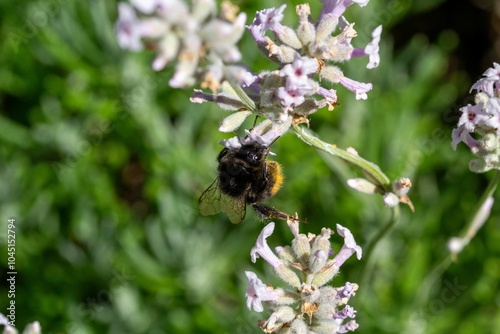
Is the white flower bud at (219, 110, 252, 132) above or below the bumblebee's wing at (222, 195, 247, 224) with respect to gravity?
below

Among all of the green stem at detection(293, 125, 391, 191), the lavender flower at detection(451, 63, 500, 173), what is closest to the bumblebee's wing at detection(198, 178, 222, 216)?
the green stem at detection(293, 125, 391, 191)

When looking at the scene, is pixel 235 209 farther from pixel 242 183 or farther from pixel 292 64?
pixel 292 64

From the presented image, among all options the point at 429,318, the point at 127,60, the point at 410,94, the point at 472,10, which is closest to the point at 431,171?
the point at 410,94

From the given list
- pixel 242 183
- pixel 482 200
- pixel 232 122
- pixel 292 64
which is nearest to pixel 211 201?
pixel 242 183

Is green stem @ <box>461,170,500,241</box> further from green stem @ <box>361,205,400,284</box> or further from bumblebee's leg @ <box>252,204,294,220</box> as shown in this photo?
bumblebee's leg @ <box>252,204,294,220</box>

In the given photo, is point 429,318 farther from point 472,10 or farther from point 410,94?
point 472,10

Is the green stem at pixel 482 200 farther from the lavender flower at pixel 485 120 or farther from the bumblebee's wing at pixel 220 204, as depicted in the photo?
the bumblebee's wing at pixel 220 204
